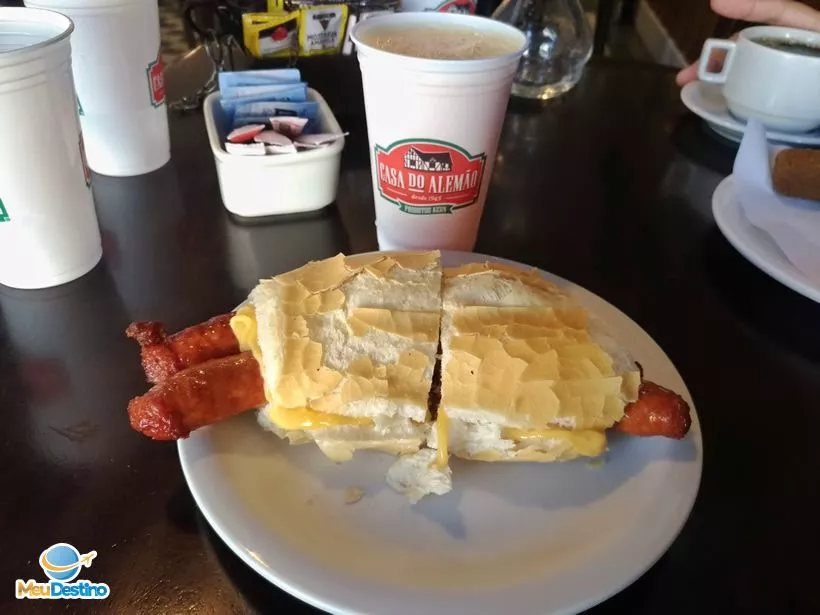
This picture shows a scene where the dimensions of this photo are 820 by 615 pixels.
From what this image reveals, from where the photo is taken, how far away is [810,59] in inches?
70.3

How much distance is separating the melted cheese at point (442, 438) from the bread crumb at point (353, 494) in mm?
122

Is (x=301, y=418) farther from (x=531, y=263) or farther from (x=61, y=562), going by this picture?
(x=531, y=263)

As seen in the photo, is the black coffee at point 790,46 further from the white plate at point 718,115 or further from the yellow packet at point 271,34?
the yellow packet at point 271,34

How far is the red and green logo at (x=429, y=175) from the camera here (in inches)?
48.1

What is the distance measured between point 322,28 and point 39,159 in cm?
100

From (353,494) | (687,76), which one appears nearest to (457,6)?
(687,76)

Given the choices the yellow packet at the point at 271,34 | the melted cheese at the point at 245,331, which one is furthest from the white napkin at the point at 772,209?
the yellow packet at the point at 271,34

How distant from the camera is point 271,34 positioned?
1909 millimetres

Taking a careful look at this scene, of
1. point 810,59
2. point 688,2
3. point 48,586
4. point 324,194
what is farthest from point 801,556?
point 688,2

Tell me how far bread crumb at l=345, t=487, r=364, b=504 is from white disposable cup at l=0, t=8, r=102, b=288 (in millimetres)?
811

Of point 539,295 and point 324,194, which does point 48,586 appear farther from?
point 324,194

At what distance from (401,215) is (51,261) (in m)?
0.72

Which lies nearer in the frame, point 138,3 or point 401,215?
point 401,215

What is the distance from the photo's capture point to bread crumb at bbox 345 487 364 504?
977mm
